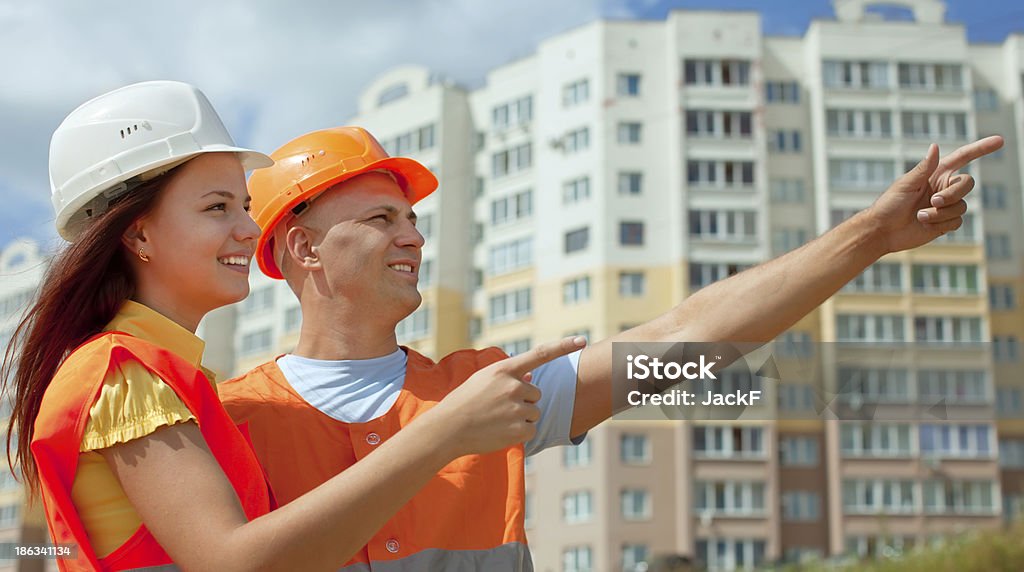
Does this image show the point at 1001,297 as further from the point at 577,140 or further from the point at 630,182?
the point at 577,140

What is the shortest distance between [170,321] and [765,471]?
4115 cm

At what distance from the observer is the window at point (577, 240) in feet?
144

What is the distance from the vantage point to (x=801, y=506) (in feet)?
139

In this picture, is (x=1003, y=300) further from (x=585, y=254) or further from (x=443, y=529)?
(x=443, y=529)

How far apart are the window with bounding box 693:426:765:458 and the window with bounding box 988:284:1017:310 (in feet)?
33.0

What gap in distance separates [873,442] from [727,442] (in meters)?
5.30

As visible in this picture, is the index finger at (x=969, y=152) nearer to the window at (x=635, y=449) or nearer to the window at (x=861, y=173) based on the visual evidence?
the window at (x=635, y=449)

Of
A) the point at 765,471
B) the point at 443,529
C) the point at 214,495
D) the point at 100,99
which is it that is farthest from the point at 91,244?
the point at 765,471

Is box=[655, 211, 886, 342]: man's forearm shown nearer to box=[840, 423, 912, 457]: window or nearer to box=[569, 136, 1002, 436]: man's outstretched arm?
box=[569, 136, 1002, 436]: man's outstretched arm

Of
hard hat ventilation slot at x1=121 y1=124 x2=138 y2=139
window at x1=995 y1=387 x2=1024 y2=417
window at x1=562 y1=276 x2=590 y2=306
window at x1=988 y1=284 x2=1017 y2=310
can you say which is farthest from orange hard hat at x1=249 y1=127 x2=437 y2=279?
window at x1=988 y1=284 x2=1017 y2=310

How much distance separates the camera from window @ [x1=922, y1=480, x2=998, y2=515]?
42.1m

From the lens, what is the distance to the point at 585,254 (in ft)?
143

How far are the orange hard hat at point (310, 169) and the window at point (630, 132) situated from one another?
41.8 metres

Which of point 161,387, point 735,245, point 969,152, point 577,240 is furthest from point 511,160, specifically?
point 161,387
